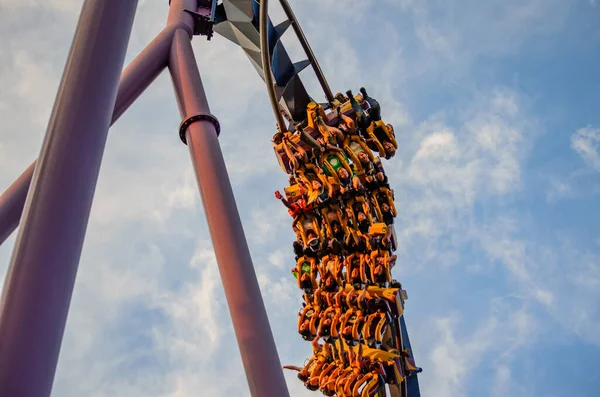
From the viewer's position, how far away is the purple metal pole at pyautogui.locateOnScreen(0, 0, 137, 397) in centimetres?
246

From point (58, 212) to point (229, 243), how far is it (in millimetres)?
2362

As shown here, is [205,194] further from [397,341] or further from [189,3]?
[397,341]

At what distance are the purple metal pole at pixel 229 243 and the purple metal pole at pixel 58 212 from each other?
1914mm

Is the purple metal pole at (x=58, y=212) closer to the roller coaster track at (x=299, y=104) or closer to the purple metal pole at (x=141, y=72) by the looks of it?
the purple metal pole at (x=141, y=72)

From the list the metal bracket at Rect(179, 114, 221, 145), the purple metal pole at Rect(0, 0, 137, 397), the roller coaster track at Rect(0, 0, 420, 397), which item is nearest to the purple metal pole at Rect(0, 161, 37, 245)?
the roller coaster track at Rect(0, 0, 420, 397)

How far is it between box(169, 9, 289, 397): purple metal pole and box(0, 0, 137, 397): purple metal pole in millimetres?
1914

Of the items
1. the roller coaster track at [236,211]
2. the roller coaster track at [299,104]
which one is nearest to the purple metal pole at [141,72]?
the roller coaster track at [236,211]

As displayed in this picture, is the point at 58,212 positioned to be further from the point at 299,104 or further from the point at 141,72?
the point at 299,104

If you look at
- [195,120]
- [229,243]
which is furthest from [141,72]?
[229,243]

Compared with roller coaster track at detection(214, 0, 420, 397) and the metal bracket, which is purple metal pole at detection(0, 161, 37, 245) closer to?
the metal bracket

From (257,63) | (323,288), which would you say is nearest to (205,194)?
(323,288)

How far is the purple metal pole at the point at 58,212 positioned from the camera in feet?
8.06

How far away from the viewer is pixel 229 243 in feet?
16.7

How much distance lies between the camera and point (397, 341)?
890cm
